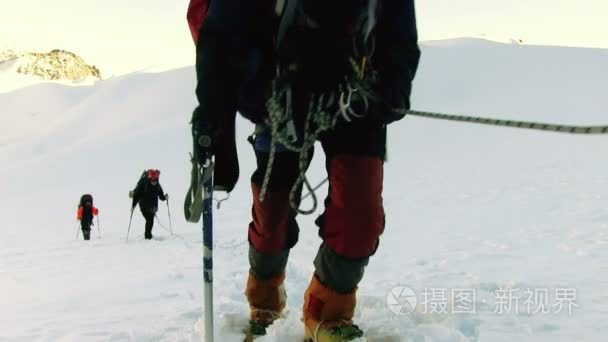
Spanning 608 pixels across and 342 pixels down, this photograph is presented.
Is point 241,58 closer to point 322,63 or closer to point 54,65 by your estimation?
point 322,63

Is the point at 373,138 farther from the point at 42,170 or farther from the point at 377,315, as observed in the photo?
the point at 42,170

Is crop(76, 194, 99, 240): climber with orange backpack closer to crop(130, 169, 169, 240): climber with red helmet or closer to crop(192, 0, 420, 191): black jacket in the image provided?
crop(130, 169, 169, 240): climber with red helmet

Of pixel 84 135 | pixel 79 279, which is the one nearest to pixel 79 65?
pixel 84 135

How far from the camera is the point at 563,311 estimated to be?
9.08 ft

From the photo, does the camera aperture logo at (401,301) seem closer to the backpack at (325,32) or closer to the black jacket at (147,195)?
the backpack at (325,32)

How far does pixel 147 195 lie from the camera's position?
34.6 ft

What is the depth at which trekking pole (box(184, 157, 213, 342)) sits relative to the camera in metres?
2.14

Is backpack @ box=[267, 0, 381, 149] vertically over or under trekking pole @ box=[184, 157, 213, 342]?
over

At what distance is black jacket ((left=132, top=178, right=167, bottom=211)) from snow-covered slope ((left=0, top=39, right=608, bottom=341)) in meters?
0.57

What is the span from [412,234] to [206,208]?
4.62 m

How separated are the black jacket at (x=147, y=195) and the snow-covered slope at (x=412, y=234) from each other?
57cm

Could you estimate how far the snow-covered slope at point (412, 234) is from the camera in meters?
2.95

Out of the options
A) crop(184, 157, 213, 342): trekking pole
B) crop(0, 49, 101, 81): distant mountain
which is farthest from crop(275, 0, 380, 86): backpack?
crop(0, 49, 101, 81): distant mountain

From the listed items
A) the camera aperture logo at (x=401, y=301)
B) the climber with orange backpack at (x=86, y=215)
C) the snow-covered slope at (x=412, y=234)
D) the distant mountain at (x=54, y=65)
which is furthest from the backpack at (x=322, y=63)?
the distant mountain at (x=54, y=65)
